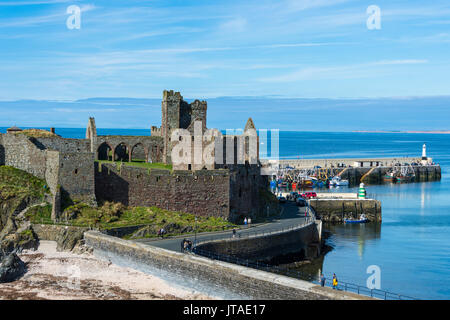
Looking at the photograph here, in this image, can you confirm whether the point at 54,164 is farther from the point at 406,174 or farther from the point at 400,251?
the point at 406,174

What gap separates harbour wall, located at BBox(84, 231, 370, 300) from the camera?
3028 centimetres

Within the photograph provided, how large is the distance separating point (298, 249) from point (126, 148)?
71.1 ft

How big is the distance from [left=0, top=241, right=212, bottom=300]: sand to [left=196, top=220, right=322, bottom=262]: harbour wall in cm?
603

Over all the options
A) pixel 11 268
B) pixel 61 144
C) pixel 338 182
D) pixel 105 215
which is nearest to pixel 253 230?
pixel 105 215

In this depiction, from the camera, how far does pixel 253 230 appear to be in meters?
49.3

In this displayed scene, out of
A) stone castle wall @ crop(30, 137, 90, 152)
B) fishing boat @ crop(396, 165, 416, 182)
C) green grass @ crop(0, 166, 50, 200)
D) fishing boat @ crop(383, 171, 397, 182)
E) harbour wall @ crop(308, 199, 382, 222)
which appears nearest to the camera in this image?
green grass @ crop(0, 166, 50, 200)

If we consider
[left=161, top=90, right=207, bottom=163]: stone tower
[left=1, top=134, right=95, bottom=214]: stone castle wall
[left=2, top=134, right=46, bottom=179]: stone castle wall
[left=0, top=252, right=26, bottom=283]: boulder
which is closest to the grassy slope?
[left=1, top=134, right=95, bottom=214]: stone castle wall

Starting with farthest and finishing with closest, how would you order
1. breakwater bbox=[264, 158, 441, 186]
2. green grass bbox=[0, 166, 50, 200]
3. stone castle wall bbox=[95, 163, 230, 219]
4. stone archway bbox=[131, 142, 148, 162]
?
breakwater bbox=[264, 158, 441, 186] < stone archway bbox=[131, 142, 148, 162] < stone castle wall bbox=[95, 163, 230, 219] < green grass bbox=[0, 166, 50, 200]

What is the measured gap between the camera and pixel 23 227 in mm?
46125

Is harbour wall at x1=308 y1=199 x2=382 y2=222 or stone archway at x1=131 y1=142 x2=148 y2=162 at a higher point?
stone archway at x1=131 y1=142 x2=148 y2=162

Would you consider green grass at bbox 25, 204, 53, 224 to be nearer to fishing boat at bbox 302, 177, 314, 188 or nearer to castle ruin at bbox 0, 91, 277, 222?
castle ruin at bbox 0, 91, 277, 222

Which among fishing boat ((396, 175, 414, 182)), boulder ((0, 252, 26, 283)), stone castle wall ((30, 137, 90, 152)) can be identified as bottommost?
boulder ((0, 252, 26, 283))

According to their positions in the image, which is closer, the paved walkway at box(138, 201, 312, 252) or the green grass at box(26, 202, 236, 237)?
the paved walkway at box(138, 201, 312, 252)
